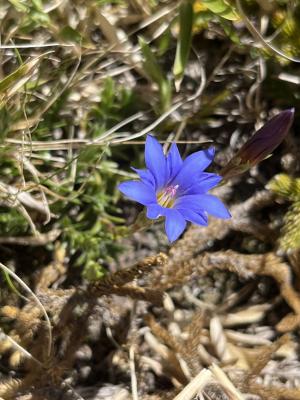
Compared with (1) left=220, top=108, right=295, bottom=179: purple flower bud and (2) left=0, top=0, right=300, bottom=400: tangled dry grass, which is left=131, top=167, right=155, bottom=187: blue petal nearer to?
(1) left=220, top=108, right=295, bottom=179: purple flower bud

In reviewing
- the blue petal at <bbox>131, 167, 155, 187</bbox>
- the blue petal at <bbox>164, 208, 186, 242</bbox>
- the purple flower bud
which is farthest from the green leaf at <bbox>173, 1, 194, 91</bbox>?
the blue petal at <bbox>164, 208, 186, 242</bbox>

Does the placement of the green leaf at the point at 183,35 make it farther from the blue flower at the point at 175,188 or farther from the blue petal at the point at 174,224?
the blue petal at the point at 174,224

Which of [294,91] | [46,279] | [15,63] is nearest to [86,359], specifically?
[46,279]

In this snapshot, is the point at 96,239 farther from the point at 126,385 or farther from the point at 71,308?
the point at 126,385

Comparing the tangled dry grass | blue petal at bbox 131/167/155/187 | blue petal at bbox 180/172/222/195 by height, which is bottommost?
the tangled dry grass

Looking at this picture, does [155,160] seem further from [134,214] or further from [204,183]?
[134,214]

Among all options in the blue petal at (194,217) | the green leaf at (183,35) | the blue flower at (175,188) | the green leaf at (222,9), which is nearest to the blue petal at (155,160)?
the blue flower at (175,188)

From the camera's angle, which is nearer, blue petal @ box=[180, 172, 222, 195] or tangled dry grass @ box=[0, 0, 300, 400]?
blue petal @ box=[180, 172, 222, 195]

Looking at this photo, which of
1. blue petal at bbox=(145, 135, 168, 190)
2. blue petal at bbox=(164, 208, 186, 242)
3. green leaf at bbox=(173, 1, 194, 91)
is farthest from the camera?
green leaf at bbox=(173, 1, 194, 91)
